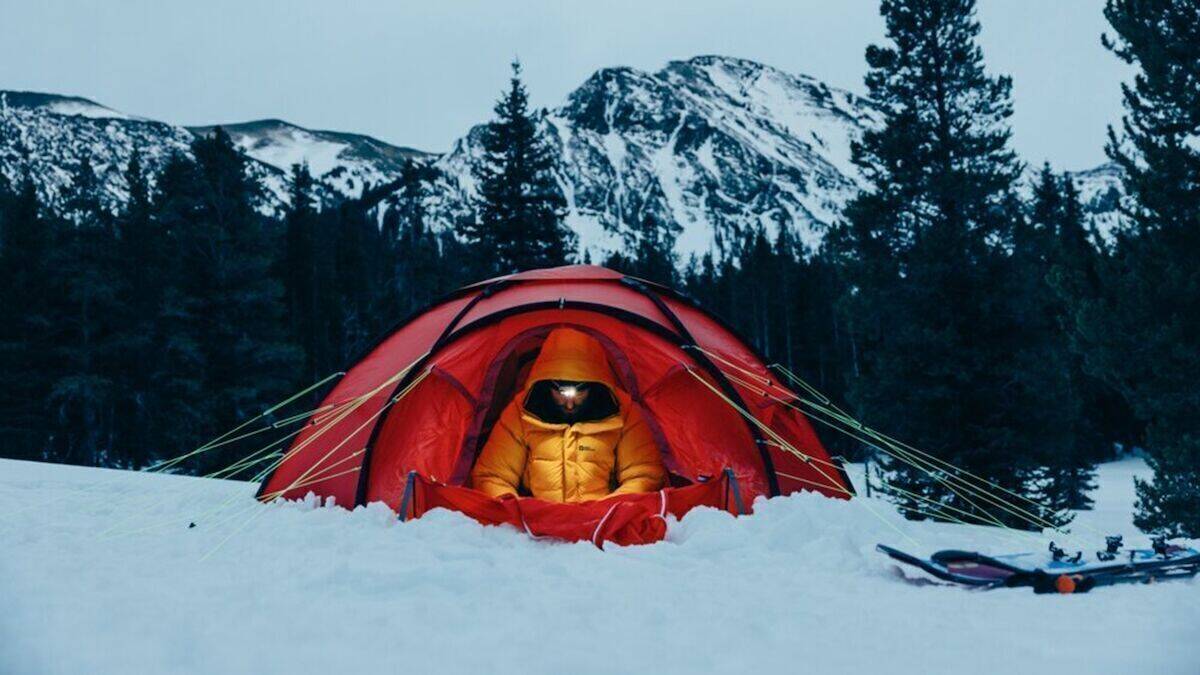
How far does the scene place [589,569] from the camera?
3867 millimetres

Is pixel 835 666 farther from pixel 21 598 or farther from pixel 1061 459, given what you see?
pixel 1061 459

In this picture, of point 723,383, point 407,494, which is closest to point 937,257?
point 723,383

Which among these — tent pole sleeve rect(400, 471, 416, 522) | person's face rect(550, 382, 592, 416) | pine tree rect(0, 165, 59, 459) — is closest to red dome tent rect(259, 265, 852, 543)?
tent pole sleeve rect(400, 471, 416, 522)

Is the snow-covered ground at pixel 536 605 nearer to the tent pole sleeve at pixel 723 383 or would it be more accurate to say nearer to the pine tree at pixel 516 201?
the tent pole sleeve at pixel 723 383

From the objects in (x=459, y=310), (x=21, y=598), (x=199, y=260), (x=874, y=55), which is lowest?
(x=21, y=598)

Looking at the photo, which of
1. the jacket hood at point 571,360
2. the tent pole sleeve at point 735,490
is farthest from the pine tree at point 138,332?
the tent pole sleeve at point 735,490

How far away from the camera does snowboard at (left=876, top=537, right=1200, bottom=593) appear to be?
3479 millimetres

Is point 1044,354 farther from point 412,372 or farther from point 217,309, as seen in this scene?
point 217,309

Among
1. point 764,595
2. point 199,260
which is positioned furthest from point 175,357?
point 764,595

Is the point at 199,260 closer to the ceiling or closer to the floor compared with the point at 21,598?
closer to the ceiling

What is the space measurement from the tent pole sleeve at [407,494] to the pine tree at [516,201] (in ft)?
44.9

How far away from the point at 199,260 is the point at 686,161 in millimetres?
187606

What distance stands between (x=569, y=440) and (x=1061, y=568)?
3.53 meters

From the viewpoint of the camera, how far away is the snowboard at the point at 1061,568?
11.4ft
